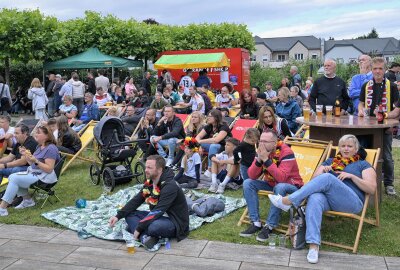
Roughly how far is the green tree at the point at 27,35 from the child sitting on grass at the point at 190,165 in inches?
446

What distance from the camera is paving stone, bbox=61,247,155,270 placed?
15.1ft

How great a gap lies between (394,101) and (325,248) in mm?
2689

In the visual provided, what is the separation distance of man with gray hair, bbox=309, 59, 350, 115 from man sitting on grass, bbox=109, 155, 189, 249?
3.16 meters

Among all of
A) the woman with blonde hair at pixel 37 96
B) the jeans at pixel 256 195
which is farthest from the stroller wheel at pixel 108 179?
the woman with blonde hair at pixel 37 96

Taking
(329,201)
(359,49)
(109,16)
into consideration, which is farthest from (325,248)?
(359,49)

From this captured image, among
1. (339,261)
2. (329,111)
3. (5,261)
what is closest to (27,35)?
(329,111)

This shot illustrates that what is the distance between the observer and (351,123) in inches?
233

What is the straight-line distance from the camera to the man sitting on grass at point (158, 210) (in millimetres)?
5039

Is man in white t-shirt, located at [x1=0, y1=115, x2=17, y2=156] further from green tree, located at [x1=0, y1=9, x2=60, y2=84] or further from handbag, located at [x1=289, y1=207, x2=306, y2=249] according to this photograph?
green tree, located at [x1=0, y1=9, x2=60, y2=84]

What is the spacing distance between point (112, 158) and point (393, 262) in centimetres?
464

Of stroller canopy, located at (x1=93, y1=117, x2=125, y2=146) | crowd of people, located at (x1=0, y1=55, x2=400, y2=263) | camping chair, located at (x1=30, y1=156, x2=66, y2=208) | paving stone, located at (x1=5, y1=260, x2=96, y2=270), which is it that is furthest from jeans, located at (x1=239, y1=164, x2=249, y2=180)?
paving stone, located at (x1=5, y1=260, x2=96, y2=270)

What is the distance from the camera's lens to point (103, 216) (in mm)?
6105

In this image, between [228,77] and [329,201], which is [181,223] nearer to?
[329,201]

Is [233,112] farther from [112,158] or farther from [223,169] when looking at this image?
[112,158]
